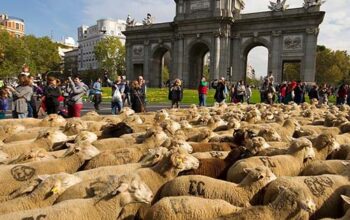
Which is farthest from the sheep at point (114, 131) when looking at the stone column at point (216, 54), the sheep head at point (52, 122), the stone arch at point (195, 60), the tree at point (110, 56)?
the tree at point (110, 56)

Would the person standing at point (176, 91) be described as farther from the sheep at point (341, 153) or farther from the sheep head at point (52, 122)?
the sheep at point (341, 153)

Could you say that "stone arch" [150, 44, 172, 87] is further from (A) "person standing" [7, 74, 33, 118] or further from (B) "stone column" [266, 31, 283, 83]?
(A) "person standing" [7, 74, 33, 118]

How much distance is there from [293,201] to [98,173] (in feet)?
8.89

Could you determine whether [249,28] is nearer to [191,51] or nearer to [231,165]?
[191,51]

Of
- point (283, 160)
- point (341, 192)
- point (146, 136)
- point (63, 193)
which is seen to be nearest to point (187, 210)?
point (63, 193)

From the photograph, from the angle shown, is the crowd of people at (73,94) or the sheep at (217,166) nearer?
the sheep at (217,166)

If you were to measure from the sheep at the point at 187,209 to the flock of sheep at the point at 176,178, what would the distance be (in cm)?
1

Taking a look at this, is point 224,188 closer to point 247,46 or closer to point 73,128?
point 73,128

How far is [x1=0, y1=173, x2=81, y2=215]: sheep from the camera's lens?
403cm

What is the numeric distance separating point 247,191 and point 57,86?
355 inches

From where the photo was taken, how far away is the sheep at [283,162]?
516 cm

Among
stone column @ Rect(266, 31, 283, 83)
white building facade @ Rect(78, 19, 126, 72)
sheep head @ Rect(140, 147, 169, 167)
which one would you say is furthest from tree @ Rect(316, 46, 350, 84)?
white building facade @ Rect(78, 19, 126, 72)

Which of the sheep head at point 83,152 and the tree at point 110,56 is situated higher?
the tree at point 110,56

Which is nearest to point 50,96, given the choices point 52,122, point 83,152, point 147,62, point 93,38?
point 52,122
